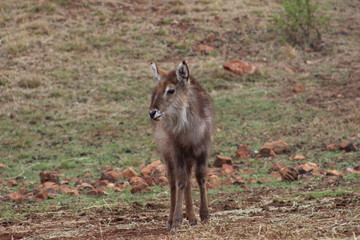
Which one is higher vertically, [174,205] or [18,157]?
[174,205]

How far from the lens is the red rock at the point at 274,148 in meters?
12.0

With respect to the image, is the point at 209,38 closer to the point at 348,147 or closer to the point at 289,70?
the point at 289,70

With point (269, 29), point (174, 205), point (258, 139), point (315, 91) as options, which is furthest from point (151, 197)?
point (269, 29)

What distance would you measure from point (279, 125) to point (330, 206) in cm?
747

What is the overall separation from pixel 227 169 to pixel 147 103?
6.26 metres

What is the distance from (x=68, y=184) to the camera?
10.6m

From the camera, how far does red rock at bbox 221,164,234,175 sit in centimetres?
1084

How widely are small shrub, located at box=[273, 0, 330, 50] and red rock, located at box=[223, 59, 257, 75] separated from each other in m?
2.99

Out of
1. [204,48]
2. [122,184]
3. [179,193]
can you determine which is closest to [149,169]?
[122,184]

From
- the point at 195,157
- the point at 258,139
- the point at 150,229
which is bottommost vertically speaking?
the point at 258,139

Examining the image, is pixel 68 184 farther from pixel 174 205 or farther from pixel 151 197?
pixel 174 205

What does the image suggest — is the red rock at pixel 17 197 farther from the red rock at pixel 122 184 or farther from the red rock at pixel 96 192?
the red rock at pixel 122 184

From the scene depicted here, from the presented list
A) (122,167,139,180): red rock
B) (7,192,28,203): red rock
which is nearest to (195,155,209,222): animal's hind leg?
(7,192,28,203): red rock

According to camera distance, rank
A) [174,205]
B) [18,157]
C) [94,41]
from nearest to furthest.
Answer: [174,205]
[18,157]
[94,41]
